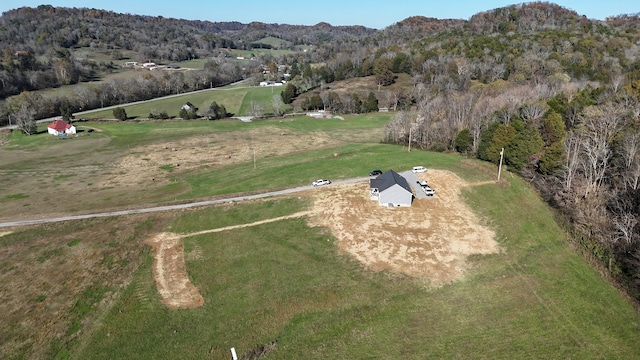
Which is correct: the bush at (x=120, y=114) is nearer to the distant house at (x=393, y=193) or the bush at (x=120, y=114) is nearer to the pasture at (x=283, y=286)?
the pasture at (x=283, y=286)

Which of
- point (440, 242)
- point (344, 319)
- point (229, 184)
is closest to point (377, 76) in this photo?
point (229, 184)

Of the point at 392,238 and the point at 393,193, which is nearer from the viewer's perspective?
the point at 392,238

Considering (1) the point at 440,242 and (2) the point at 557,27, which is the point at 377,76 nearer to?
(2) the point at 557,27

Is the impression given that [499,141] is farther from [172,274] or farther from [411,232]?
[172,274]

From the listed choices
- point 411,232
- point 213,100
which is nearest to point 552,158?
point 411,232

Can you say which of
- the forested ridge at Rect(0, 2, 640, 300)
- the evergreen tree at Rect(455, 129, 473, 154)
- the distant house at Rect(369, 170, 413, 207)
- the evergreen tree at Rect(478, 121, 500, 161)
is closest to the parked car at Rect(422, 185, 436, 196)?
the distant house at Rect(369, 170, 413, 207)

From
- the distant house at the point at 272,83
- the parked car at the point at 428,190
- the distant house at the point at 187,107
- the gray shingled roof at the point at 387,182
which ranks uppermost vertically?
the distant house at the point at 272,83

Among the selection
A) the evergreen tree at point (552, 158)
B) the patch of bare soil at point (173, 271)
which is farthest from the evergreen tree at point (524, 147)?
the patch of bare soil at point (173, 271)
